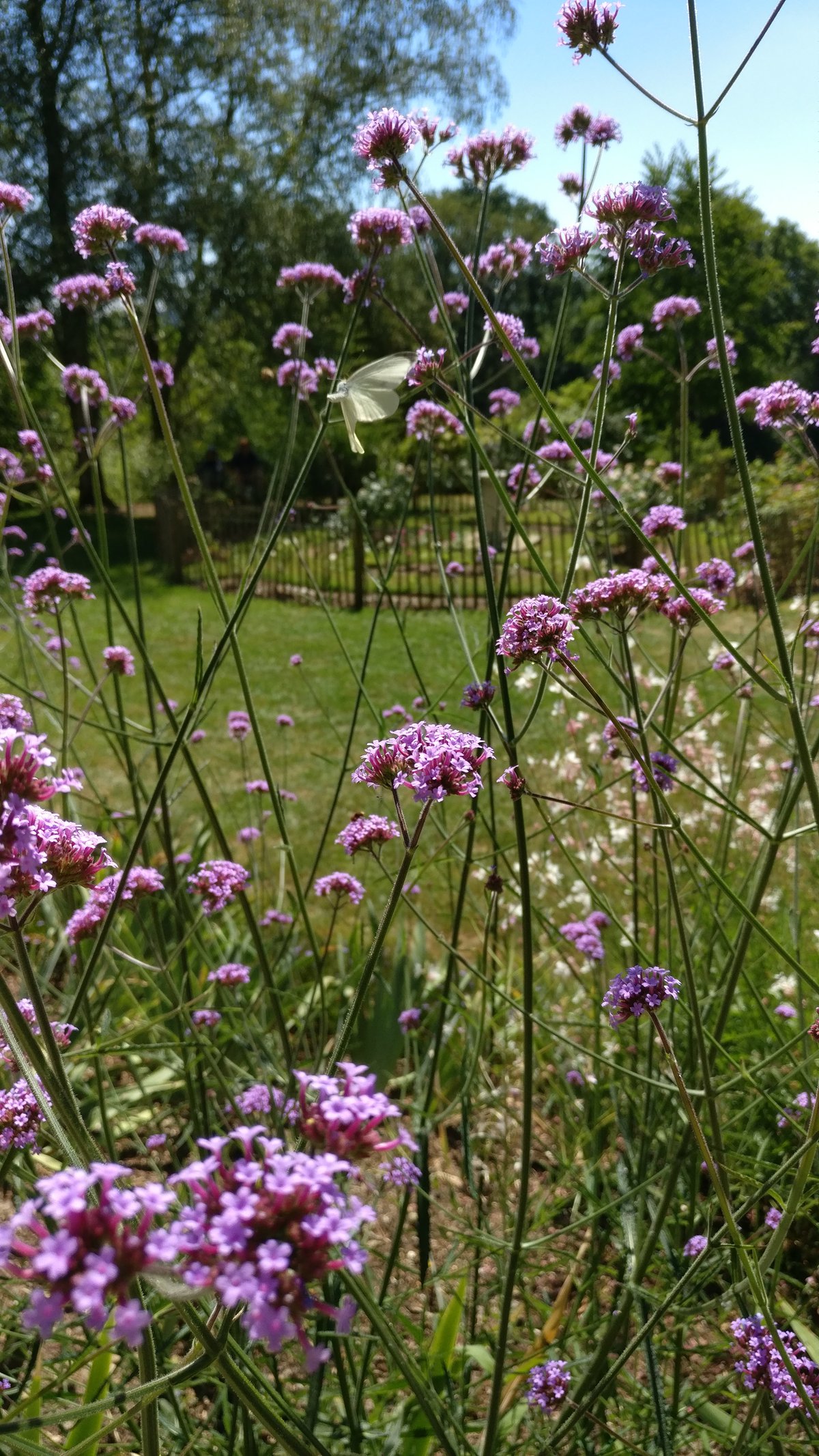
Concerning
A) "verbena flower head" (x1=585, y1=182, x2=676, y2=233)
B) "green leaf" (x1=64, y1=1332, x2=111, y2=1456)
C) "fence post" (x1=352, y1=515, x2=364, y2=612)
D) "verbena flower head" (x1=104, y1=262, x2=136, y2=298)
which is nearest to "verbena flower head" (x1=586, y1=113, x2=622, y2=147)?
"verbena flower head" (x1=585, y1=182, x2=676, y2=233)

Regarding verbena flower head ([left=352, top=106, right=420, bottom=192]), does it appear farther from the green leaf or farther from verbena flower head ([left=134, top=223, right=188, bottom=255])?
the green leaf

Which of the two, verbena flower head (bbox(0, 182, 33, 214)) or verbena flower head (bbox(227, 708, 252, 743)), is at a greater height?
verbena flower head (bbox(0, 182, 33, 214))

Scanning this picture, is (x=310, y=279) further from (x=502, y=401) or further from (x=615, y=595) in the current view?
(x=615, y=595)

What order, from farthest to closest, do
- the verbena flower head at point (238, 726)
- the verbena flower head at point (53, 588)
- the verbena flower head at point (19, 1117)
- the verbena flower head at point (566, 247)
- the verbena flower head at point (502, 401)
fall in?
the verbena flower head at point (238, 726) → the verbena flower head at point (502, 401) → the verbena flower head at point (53, 588) → the verbena flower head at point (566, 247) → the verbena flower head at point (19, 1117)

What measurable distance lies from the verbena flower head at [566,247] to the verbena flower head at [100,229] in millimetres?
734

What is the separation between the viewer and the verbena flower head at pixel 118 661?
2158mm

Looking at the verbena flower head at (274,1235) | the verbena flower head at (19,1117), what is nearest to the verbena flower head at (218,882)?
the verbena flower head at (19,1117)

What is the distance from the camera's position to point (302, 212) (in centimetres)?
1822

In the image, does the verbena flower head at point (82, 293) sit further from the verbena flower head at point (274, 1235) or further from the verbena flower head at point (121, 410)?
the verbena flower head at point (274, 1235)

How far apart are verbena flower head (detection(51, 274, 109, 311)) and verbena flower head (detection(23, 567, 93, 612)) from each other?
582mm

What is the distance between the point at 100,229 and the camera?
1.69 m

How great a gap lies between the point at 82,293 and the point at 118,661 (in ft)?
2.69

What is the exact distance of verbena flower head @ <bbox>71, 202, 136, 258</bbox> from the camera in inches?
66.0

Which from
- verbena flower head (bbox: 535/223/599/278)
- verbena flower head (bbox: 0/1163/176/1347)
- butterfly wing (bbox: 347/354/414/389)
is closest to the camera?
verbena flower head (bbox: 0/1163/176/1347)
